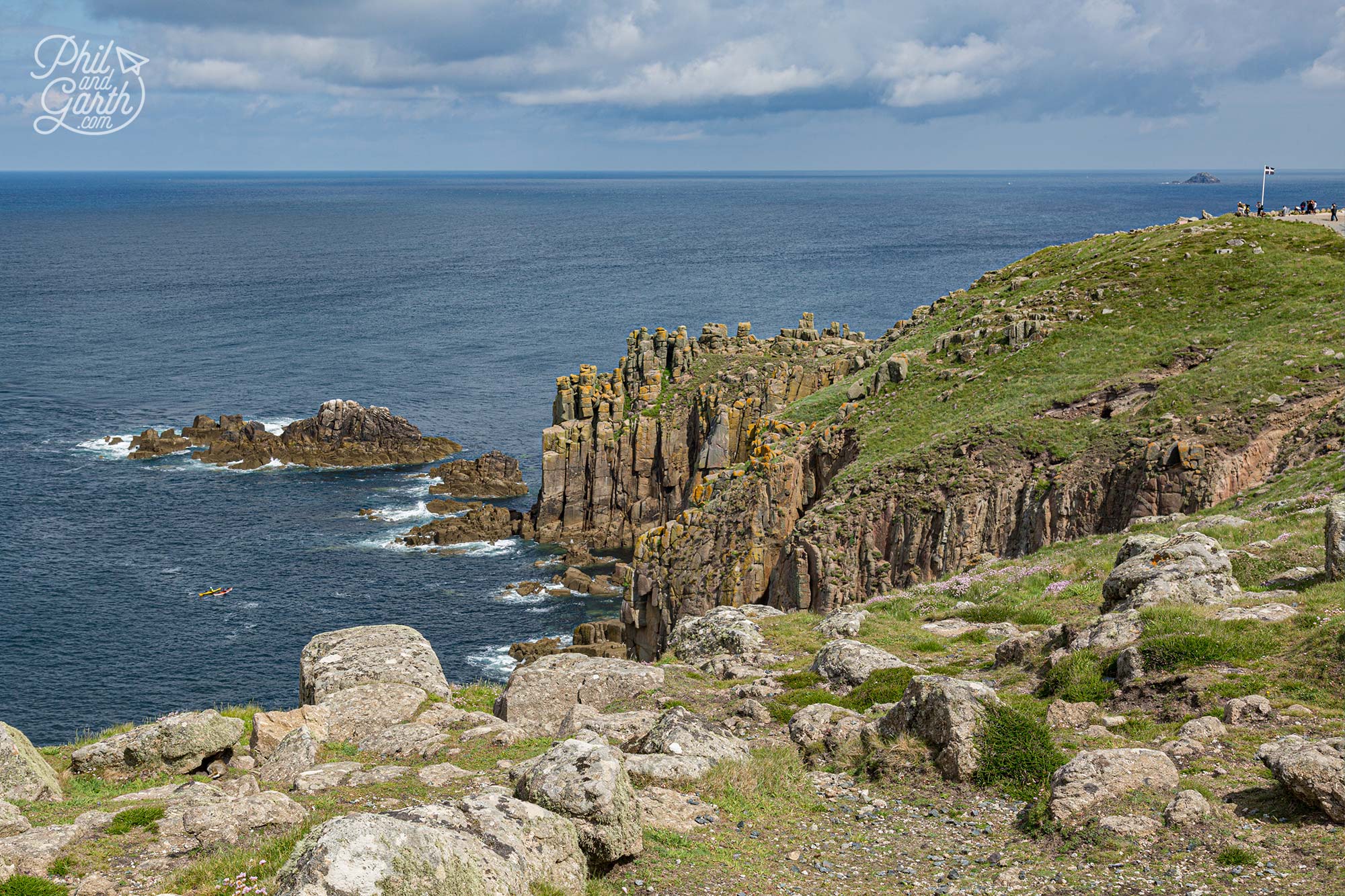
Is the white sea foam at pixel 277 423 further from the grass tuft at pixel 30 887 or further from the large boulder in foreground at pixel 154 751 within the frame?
the grass tuft at pixel 30 887

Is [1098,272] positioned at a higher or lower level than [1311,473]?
higher

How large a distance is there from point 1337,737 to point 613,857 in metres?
11.5

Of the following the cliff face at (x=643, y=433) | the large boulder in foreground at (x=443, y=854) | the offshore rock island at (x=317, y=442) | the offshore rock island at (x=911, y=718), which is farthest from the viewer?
the offshore rock island at (x=317, y=442)

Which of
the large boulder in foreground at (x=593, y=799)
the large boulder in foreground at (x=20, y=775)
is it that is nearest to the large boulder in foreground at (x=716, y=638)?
the large boulder in foreground at (x=593, y=799)

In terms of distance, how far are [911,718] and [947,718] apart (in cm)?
84

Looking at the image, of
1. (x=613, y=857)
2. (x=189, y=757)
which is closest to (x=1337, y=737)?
(x=613, y=857)

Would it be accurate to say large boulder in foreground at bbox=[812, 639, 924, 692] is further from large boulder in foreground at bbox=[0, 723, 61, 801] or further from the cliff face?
the cliff face

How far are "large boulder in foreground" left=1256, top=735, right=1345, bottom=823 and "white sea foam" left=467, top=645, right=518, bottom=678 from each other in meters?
53.7

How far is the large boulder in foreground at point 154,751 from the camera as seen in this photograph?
69.2 ft

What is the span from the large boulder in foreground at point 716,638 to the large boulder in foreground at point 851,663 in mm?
3965

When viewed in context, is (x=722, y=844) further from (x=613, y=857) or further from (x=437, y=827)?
(x=437, y=827)

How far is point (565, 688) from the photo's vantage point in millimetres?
24828

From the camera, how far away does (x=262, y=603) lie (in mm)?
75188

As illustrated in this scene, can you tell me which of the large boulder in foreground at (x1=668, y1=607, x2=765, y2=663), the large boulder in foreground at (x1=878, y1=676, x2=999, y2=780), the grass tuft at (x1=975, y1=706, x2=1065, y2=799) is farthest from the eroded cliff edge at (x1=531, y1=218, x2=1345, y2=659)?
the grass tuft at (x1=975, y1=706, x2=1065, y2=799)
